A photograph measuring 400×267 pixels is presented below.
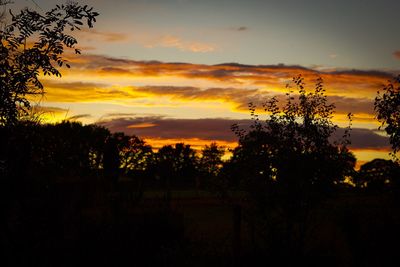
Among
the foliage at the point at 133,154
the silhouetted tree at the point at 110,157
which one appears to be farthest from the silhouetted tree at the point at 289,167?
the foliage at the point at 133,154

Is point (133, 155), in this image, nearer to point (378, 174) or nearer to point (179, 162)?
point (179, 162)

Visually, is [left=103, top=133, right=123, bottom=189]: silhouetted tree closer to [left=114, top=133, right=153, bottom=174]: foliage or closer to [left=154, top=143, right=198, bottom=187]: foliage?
[left=114, top=133, right=153, bottom=174]: foliage

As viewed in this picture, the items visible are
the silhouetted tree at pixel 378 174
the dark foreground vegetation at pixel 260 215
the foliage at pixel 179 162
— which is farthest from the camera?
the foliage at pixel 179 162

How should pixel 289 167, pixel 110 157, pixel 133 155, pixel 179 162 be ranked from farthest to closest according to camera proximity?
pixel 179 162, pixel 133 155, pixel 110 157, pixel 289 167

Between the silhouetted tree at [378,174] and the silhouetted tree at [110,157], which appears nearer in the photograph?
the silhouetted tree at [378,174]

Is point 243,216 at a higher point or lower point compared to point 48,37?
lower

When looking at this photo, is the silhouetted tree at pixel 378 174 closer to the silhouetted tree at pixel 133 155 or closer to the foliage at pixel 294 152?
the foliage at pixel 294 152

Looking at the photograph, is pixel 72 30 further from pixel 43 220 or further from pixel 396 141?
pixel 396 141

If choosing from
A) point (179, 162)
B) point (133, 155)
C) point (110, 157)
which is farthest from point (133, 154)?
point (179, 162)

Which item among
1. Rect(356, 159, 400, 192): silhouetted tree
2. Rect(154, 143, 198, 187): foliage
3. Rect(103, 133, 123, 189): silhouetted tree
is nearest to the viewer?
Rect(356, 159, 400, 192): silhouetted tree

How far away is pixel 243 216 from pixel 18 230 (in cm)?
730

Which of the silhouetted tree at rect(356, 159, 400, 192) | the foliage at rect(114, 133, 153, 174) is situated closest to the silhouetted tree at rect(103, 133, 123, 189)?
the foliage at rect(114, 133, 153, 174)

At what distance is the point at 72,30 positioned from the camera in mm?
9758

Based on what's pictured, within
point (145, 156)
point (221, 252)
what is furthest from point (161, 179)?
point (221, 252)
